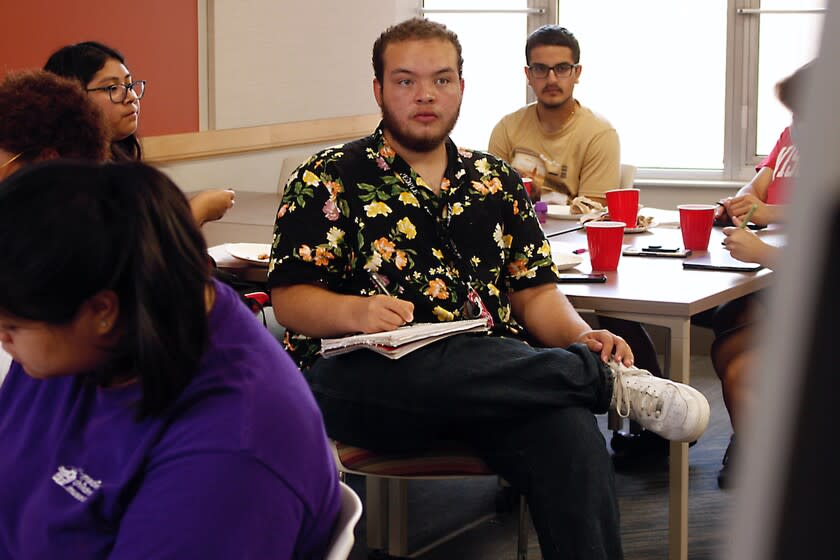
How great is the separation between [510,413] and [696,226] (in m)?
1.16

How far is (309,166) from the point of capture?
2461 mm

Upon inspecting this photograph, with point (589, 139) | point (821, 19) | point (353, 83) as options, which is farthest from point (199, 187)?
point (821, 19)

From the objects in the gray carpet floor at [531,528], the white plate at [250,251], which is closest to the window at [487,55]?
the gray carpet floor at [531,528]

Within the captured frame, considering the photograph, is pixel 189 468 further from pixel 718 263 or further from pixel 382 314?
pixel 718 263

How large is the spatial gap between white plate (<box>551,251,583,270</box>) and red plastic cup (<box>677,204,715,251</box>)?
372 mm

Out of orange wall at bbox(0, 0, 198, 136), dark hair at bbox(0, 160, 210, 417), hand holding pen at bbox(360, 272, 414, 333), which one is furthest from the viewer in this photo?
orange wall at bbox(0, 0, 198, 136)

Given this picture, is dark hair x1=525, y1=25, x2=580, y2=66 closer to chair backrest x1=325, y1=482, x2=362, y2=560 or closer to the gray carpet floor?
the gray carpet floor

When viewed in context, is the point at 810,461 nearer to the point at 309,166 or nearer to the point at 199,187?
the point at 309,166

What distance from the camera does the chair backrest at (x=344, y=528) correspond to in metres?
1.17

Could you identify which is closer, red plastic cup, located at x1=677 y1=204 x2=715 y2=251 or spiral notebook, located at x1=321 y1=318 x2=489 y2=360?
spiral notebook, located at x1=321 y1=318 x2=489 y2=360

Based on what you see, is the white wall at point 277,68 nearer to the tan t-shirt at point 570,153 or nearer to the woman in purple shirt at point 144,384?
the tan t-shirt at point 570,153

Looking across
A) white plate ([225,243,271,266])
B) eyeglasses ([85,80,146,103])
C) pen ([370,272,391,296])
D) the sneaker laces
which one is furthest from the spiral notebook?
eyeglasses ([85,80,146,103])

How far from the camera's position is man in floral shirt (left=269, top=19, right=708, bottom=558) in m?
2.18

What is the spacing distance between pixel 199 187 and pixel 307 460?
165 inches
